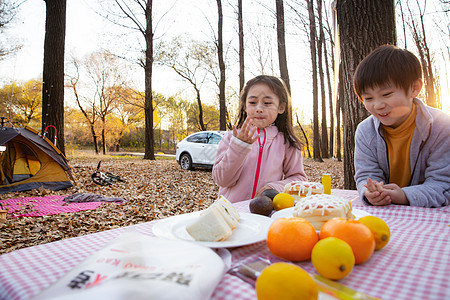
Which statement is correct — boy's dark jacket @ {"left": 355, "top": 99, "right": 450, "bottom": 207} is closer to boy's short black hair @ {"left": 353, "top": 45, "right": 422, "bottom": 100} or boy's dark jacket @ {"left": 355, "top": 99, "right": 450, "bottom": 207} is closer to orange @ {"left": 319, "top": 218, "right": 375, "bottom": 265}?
boy's short black hair @ {"left": 353, "top": 45, "right": 422, "bottom": 100}

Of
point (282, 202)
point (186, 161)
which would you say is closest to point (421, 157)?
point (282, 202)

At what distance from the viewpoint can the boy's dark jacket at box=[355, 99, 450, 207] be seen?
1564 mm

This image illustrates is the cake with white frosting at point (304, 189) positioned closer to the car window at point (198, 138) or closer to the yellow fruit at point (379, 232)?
the yellow fruit at point (379, 232)

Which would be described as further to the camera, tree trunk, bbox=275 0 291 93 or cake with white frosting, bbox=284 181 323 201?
tree trunk, bbox=275 0 291 93

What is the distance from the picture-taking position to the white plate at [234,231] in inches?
33.4

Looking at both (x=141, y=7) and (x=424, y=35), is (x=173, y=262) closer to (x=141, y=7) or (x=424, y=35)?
(x=141, y=7)

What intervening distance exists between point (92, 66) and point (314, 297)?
29.4 m

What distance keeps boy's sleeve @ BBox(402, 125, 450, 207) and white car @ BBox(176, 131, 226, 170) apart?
8.49 m

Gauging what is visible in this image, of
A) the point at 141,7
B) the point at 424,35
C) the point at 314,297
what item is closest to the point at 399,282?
the point at 314,297

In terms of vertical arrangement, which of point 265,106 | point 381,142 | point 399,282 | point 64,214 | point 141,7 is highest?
point 141,7

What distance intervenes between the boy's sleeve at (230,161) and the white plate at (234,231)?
0.70 meters

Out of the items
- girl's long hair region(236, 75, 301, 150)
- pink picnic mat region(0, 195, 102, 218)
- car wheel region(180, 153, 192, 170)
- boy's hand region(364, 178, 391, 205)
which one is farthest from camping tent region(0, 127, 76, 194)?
boy's hand region(364, 178, 391, 205)

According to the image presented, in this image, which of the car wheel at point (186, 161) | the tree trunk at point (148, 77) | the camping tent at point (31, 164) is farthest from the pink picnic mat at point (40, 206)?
the tree trunk at point (148, 77)

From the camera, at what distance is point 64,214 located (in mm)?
4586
